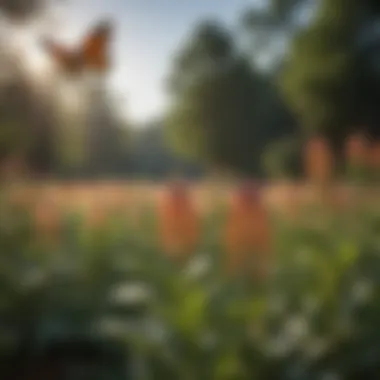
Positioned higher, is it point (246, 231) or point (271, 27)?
point (271, 27)

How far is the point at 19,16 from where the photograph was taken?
1378 mm

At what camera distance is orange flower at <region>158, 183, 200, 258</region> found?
1373mm

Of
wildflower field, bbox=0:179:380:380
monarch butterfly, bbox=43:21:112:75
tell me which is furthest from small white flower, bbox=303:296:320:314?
monarch butterfly, bbox=43:21:112:75

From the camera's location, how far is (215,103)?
1399 millimetres

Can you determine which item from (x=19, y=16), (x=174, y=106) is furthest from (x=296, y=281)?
(x=19, y=16)

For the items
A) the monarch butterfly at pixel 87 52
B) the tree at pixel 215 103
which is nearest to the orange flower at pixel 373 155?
the tree at pixel 215 103

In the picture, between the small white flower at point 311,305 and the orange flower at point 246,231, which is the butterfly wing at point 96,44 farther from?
the small white flower at point 311,305

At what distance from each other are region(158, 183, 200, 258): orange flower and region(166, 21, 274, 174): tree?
0.07 m

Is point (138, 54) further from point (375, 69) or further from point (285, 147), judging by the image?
point (375, 69)

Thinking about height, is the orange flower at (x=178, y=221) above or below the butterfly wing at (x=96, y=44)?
below

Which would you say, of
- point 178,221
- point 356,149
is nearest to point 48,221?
point 178,221

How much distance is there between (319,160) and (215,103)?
0.20 metres

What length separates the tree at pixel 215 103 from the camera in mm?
1381

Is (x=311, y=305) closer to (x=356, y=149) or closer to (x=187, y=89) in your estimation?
(x=356, y=149)
